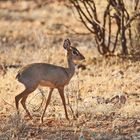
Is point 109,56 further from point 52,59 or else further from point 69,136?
point 69,136

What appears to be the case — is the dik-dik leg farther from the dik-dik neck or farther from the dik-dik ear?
the dik-dik ear

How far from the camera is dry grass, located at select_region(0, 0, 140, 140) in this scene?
26.2 ft

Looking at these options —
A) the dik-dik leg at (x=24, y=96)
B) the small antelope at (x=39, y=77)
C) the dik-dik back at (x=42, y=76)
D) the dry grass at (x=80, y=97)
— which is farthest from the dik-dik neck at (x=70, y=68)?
the dik-dik leg at (x=24, y=96)

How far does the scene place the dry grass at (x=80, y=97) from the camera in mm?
7973

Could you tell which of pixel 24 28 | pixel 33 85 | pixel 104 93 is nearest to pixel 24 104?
pixel 33 85

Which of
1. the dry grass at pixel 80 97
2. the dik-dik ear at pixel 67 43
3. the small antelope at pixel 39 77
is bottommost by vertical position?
the dry grass at pixel 80 97

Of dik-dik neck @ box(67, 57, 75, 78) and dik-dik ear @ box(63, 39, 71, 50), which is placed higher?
dik-dik ear @ box(63, 39, 71, 50)

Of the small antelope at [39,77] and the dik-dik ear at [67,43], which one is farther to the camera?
the dik-dik ear at [67,43]

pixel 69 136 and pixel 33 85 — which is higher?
pixel 33 85

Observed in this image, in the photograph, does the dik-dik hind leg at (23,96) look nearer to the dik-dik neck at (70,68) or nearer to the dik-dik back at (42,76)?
the dik-dik back at (42,76)

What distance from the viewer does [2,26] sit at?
68.1ft

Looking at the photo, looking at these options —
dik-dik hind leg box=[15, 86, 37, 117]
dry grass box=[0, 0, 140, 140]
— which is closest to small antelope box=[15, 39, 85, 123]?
dik-dik hind leg box=[15, 86, 37, 117]

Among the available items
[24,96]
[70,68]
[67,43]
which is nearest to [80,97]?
[70,68]

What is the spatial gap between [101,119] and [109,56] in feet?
16.4
